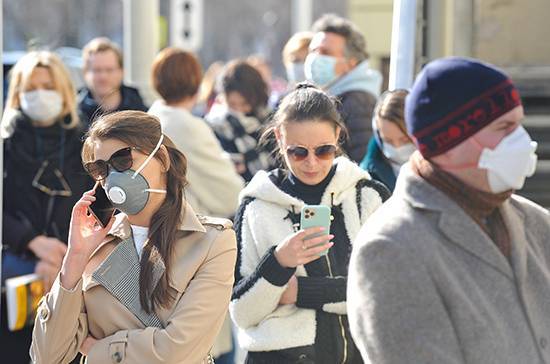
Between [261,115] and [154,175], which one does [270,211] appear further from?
[261,115]

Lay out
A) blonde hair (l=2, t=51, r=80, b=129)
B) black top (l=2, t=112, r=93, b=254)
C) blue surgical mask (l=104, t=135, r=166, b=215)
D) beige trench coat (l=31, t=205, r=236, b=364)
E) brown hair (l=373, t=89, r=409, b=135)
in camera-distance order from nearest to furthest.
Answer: beige trench coat (l=31, t=205, r=236, b=364) < blue surgical mask (l=104, t=135, r=166, b=215) < brown hair (l=373, t=89, r=409, b=135) < black top (l=2, t=112, r=93, b=254) < blonde hair (l=2, t=51, r=80, b=129)

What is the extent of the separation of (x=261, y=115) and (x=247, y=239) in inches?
153

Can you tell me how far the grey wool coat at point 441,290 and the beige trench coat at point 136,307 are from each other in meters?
0.92

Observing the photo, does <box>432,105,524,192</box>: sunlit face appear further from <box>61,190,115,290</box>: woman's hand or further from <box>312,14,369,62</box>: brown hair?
<box>312,14,369,62</box>: brown hair

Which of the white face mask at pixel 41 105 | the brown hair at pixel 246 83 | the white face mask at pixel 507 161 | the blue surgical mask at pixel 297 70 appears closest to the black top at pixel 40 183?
the white face mask at pixel 41 105

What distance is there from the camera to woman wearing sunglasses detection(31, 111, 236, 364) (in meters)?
4.14

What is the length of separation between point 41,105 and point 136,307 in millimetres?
3374

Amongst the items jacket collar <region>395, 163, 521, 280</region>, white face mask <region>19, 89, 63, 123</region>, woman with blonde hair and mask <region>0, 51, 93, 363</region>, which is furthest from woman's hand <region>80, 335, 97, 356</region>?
white face mask <region>19, 89, 63, 123</region>

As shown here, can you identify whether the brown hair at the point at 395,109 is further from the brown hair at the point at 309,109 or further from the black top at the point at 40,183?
the black top at the point at 40,183

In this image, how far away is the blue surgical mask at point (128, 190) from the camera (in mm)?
4238

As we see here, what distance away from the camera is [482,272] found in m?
3.30

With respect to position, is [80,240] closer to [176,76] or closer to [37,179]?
[37,179]

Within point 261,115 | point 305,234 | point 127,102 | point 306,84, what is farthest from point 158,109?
point 305,234

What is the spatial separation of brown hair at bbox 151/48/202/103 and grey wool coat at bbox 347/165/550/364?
4.33 meters
